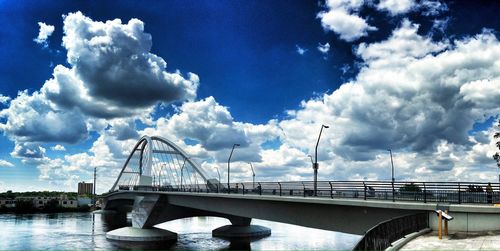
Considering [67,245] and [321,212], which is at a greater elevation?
[321,212]

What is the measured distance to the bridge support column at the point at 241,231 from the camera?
66.8m

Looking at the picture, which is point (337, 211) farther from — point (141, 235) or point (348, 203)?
point (141, 235)

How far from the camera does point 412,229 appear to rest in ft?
62.5

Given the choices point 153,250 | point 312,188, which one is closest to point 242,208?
point 312,188

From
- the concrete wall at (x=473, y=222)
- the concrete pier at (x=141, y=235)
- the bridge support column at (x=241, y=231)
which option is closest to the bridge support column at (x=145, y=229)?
the concrete pier at (x=141, y=235)

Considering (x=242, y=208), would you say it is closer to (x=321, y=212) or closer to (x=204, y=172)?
(x=321, y=212)

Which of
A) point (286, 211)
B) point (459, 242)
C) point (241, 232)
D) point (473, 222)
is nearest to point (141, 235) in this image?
point (241, 232)

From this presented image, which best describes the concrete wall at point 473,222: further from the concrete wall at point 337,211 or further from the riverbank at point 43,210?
the riverbank at point 43,210

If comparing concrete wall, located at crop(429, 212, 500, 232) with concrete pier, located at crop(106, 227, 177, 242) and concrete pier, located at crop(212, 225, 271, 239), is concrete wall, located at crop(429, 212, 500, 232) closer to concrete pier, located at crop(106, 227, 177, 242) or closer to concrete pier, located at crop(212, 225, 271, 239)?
concrete pier, located at crop(212, 225, 271, 239)

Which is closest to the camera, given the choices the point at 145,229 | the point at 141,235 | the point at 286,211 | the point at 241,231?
the point at 286,211

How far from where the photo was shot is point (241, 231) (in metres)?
67.4

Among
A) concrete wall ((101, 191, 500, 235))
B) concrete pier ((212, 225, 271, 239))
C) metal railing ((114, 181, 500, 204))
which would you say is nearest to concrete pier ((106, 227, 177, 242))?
concrete pier ((212, 225, 271, 239))

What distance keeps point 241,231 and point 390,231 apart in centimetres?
5214

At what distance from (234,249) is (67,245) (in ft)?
68.4
